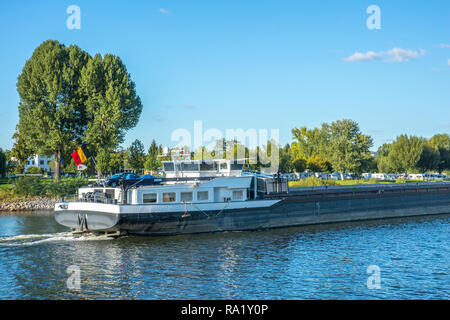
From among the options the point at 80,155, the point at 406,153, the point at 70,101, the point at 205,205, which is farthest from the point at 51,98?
the point at 406,153

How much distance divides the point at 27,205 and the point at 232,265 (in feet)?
135

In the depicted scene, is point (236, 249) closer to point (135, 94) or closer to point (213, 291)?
point (213, 291)

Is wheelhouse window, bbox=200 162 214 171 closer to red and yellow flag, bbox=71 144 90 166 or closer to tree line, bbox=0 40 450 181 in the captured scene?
red and yellow flag, bbox=71 144 90 166

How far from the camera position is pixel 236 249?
1153 inches

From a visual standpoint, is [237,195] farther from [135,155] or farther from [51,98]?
[135,155]

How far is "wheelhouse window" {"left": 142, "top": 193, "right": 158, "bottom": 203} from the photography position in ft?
109

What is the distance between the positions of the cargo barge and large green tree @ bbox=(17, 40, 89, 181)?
34.7 m

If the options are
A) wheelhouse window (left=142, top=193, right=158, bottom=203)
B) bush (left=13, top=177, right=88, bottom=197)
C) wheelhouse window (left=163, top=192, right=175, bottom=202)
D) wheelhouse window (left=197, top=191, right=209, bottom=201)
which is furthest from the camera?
bush (left=13, top=177, right=88, bottom=197)

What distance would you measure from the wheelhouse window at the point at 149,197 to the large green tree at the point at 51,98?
123 ft

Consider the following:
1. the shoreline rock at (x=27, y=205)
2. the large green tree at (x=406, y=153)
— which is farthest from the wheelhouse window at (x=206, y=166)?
the large green tree at (x=406, y=153)

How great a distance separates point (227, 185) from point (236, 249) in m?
7.94

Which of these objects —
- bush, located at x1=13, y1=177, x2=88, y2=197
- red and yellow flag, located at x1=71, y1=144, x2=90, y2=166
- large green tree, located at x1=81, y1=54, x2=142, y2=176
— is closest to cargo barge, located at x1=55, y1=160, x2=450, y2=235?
red and yellow flag, located at x1=71, y1=144, x2=90, y2=166

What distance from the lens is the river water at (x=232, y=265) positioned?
68.3 feet

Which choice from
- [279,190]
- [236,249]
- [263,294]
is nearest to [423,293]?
[263,294]
